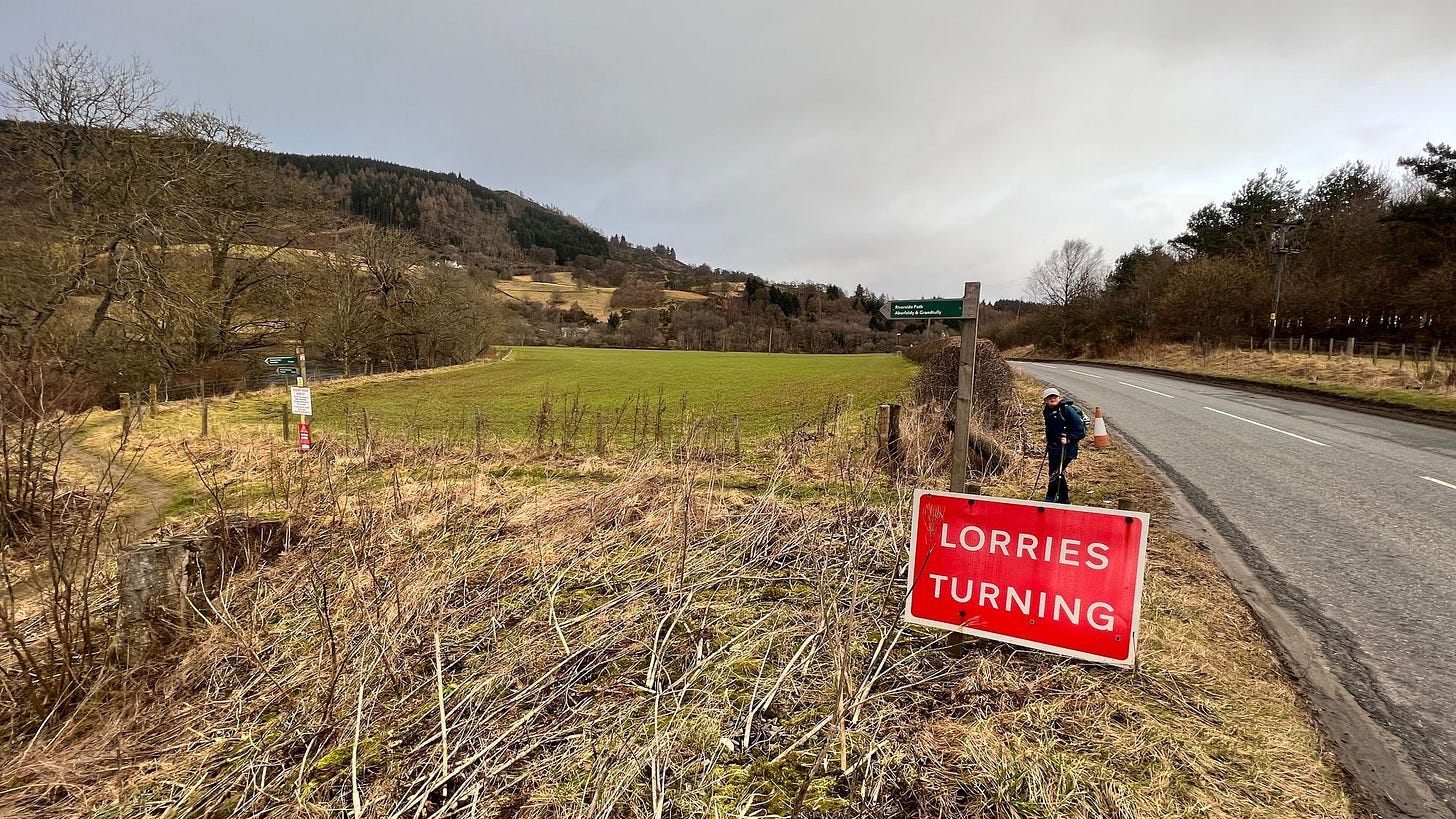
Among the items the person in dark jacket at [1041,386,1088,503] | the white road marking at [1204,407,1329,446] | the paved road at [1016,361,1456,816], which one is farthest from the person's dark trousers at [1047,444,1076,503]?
the white road marking at [1204,407,1329,446]

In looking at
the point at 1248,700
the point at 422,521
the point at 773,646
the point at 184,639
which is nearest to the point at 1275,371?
the point at 1248,700

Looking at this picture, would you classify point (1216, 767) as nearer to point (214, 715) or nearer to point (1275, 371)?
point (214, 715)

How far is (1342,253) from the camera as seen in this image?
111 ft

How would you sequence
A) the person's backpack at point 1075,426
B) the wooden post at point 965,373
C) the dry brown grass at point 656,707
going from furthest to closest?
1. the person's backpack at point 1075,426
2. the wooden post at point 965,373
3. the dry brown grass at point 656,707

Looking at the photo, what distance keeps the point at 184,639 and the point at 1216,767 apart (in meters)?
5.71

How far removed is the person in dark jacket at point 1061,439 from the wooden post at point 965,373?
3627 millimetres

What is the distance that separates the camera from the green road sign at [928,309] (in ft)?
12.1

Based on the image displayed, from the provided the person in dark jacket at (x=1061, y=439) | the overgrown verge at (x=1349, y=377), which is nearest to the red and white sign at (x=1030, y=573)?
the person in dark jacket at (x=1061, y=439)

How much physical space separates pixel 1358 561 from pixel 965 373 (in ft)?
16.0

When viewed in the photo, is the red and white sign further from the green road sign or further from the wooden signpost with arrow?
Result: the green road sign

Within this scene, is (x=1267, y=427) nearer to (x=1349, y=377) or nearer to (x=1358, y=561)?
(x=1358, y=561)

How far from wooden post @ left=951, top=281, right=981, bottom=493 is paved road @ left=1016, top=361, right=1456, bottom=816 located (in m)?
2.23

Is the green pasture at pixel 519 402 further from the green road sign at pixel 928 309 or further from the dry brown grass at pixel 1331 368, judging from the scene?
the dry brown grass at pixel 1331 368

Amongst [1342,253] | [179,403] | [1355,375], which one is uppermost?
[1342,253]
